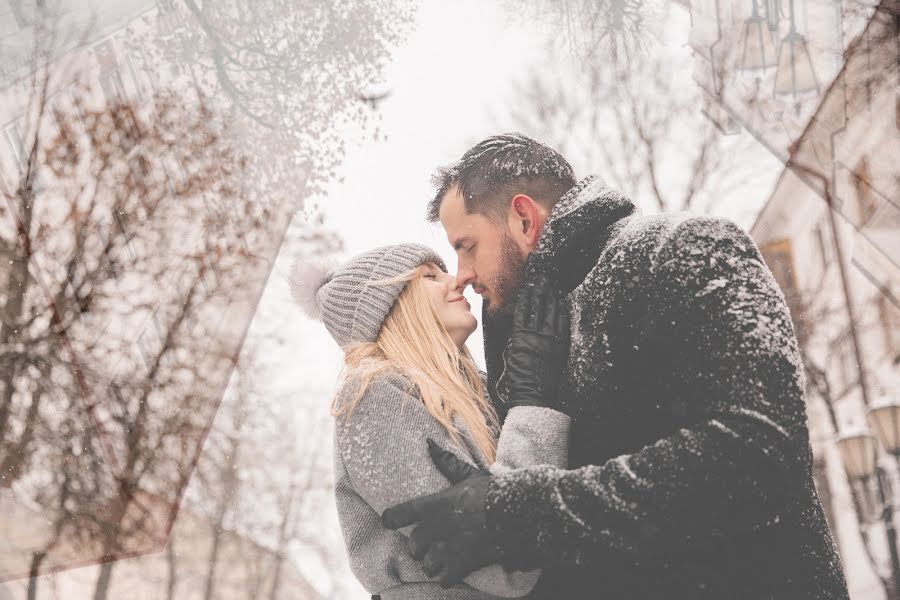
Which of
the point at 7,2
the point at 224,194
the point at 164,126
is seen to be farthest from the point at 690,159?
the point at 7,2

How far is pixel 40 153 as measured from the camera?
3.79 metres

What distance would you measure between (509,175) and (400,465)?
1.89 feet

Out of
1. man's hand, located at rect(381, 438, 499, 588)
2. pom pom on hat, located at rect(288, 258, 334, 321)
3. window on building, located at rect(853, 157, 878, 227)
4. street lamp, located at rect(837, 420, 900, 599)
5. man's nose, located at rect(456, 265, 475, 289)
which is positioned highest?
window on building, located at rect(853, 157, 878, 227)

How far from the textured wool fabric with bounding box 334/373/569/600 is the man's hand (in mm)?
56

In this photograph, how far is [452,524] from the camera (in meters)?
1.30

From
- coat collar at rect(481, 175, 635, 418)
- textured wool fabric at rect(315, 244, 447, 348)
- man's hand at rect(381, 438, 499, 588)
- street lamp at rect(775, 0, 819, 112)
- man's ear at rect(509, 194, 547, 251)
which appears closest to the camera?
man's hand at rect(381, 438, 499, 588)

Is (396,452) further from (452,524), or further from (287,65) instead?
(287,65)

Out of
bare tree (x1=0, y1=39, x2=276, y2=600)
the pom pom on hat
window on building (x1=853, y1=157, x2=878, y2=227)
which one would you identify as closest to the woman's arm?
the pom pom on hat

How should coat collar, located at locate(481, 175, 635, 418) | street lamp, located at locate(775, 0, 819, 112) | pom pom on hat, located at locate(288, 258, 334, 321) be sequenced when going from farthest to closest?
1. street lamp, located at locate(775, 0, 819, 112)
2. pom pom on hat, located at locate(288, 258, 334, 321)
3. coat collar, located at locate(481, 175, 635, 418)

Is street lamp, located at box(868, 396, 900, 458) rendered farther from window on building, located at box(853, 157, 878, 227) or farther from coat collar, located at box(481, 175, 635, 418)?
coat collar, located at box(481, 175, 635, 418)

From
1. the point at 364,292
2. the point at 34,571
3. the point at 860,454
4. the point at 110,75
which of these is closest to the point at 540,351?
the point at 364,292

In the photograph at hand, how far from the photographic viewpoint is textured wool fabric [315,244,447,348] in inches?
67.4

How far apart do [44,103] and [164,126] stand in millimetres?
542

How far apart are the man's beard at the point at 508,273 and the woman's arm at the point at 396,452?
0.26 meters
